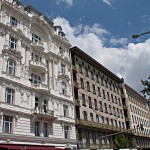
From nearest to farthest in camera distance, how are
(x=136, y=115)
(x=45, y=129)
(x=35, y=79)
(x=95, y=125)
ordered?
(x=45, y=129), (x=35, y=79), (x=95, y=125), (x=136, y=115)

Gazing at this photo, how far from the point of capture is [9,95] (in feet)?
91.0

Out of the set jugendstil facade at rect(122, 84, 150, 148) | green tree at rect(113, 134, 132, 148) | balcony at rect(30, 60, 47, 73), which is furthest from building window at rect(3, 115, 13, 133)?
jugendstil facade at rect(122, 84, 150, 148)

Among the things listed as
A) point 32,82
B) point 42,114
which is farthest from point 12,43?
point 42,114

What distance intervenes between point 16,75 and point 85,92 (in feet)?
56.5

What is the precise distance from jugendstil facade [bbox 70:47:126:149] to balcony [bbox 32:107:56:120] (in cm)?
698

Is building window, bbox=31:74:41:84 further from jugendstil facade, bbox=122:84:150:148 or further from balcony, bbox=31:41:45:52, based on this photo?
jugendstil facade, bbox=122:84:150:148

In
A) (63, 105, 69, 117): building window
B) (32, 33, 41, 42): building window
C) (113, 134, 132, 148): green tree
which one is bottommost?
(113, 134, 132, 148): green tree

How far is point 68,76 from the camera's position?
39.3m

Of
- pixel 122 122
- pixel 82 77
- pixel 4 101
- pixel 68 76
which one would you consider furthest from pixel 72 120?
pixel 122 122

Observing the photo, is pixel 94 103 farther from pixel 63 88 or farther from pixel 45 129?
pixel 45 129

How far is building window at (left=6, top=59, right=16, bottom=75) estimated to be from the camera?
28625 mm

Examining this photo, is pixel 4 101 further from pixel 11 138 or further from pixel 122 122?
pixel 122 122

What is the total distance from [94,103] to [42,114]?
17761 millimetres

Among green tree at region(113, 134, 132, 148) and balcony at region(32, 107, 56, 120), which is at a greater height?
balcony at region(32, 107, 56, 120)
